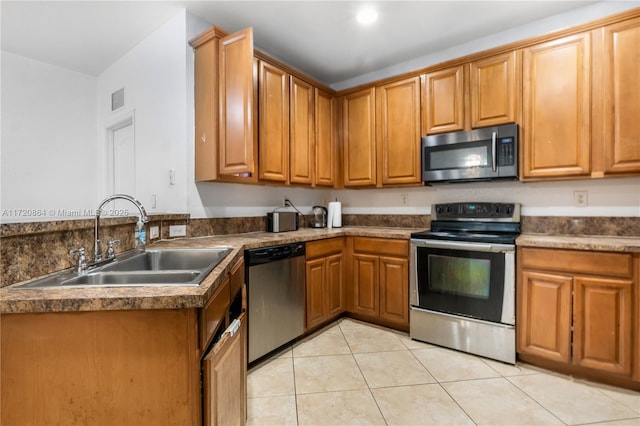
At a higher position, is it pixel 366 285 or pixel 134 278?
pixel 134 278

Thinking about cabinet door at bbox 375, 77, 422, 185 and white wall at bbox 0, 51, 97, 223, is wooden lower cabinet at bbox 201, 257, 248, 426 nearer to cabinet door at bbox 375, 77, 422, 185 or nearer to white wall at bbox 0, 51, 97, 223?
cabinet door at bbox 375, 77, 422, 185

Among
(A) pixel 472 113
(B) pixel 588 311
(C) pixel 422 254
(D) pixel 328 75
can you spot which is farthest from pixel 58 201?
(B) pixel 588 311

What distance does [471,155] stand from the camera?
2.49 m

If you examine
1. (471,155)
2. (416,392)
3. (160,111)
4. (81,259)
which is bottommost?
(416,392)

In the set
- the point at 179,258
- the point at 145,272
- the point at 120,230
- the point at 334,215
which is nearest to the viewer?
the point at 145,272

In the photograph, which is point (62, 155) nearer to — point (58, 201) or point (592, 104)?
point (58, 201)

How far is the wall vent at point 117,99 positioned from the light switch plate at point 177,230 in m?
1.74

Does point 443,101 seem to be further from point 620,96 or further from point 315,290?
point 315,290

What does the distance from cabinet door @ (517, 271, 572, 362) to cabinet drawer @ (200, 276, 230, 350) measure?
78.4 inches

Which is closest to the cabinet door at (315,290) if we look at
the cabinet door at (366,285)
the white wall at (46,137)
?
the cabinet door at (366,285)

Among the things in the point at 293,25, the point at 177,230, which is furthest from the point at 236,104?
the point at 177,230

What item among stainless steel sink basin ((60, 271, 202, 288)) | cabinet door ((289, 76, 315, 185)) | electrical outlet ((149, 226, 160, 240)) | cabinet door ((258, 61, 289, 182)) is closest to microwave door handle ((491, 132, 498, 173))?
cabinet door ((289, 76, 315, 185))

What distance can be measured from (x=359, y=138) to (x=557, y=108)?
163 centimetres

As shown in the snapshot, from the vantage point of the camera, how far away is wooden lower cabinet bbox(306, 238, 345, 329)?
98.2 inches
